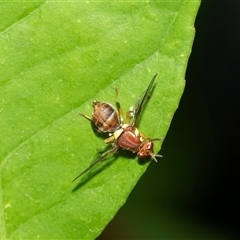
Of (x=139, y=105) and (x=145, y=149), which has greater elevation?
(x=139, y=105)

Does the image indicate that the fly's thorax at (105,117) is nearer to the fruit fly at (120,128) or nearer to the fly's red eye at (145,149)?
the fruit fly at (120,128)

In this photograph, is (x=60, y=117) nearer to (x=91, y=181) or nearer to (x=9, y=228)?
(x=91, y=181)

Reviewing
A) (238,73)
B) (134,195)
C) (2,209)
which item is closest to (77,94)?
(2,209)

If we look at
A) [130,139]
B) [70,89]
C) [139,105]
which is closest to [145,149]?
[130,139]

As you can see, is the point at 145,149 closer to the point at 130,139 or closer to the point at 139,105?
the point at 130,139

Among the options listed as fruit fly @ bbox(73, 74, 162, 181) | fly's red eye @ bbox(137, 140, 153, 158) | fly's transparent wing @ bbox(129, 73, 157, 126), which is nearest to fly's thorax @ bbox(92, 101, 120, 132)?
fruit fly @ bbox(73, 74, 162, 181)

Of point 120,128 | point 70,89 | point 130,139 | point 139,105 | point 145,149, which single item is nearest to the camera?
point 70,89

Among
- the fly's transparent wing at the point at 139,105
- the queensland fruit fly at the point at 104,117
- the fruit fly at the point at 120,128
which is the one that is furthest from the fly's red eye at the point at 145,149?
the queensland fruit fly at the point at 104,117
